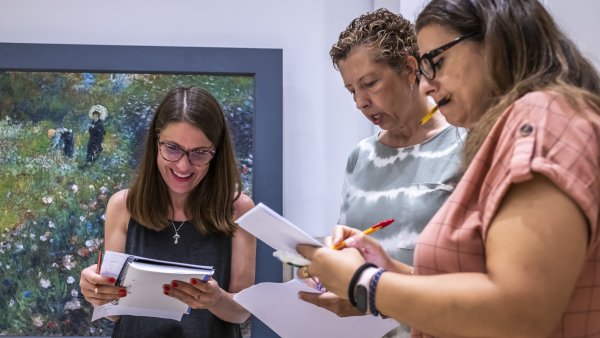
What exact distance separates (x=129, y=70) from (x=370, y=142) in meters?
1.10

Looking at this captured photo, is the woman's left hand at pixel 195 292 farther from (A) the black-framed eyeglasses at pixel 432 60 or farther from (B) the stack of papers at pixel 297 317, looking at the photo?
(A) the black-framed eyeglasses at pixel 432 60

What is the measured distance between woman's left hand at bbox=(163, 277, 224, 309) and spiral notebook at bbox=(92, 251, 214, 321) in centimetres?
2

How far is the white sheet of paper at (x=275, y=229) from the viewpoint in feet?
3.38

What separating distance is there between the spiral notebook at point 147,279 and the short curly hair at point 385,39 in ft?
2.14

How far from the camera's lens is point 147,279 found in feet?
4.95

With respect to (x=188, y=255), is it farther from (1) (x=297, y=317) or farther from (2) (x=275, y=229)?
(2) (x=275, y=229)

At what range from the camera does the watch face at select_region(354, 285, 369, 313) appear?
34.3 inches

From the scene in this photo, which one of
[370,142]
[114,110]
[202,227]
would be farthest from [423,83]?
[114,110]

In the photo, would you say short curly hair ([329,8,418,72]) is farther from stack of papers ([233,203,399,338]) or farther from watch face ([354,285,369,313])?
watch face ([354,285,369,313])

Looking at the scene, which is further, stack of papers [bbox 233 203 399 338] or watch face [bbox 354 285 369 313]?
stack of papers [bbox 233 203 399 338]

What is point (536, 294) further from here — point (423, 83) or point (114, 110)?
point (114, 110)

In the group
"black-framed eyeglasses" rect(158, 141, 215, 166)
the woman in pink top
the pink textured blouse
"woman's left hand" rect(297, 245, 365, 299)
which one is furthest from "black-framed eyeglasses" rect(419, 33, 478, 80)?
"black-framed eyeglasses" rect(158, 141, 215, 166)

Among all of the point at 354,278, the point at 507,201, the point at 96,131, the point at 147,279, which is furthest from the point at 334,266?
the point at 96,131

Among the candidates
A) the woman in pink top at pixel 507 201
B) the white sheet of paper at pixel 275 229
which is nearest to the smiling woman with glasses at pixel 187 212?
the white sheet of paper at pixel 275 229
